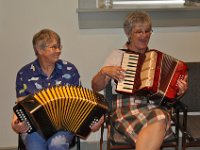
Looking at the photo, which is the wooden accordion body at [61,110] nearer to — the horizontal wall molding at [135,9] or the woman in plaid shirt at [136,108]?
the woman in plaid shirt at [136,108]

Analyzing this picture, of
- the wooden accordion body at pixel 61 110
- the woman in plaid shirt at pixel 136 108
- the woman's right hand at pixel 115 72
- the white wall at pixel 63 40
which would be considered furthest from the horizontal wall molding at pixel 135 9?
the wooden accordion body at pixel 61 110

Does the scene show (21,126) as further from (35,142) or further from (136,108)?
(136,108)

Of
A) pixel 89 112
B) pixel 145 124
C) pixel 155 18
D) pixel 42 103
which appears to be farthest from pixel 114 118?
pixel 155 18

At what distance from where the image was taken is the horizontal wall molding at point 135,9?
9.76 ft

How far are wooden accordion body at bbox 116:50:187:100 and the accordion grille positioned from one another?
282 mm

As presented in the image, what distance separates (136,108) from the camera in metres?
2.54

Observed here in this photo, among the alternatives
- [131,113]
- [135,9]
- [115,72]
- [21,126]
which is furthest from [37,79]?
[135,9]

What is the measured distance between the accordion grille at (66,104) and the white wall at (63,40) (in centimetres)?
91

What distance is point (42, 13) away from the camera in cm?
299

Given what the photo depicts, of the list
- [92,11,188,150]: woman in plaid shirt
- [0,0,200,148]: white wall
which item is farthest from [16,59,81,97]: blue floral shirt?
[0,0,200,148]: white wall

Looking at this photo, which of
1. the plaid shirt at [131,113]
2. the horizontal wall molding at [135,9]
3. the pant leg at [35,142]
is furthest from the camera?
the horizontal wall molding at [135,9]

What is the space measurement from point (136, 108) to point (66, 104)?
0.58 metres

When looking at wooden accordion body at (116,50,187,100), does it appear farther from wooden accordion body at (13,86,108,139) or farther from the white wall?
the white wall

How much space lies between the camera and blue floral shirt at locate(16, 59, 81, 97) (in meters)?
2.47
